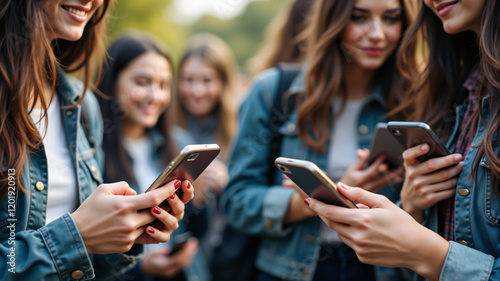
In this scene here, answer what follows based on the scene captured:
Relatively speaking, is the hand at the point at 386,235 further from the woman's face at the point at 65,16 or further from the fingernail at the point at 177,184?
the woman's face at the point at 65,16

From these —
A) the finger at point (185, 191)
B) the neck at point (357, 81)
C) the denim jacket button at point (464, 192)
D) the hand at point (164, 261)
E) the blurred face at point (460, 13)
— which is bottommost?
the hand at point (164, 261)

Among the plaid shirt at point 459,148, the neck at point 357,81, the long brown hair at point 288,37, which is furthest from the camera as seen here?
the long brown hair at point 288,37

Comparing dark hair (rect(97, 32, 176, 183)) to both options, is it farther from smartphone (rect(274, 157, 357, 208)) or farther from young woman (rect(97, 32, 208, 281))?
smartphone (rect(274, 157, 357, 208))

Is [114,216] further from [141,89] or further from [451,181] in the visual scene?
[141,89]

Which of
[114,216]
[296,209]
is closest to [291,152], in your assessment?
[296,209]

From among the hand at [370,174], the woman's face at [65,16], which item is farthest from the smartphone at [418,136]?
the woman's face at [65,16]

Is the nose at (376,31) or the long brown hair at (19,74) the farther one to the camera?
the nose at (376,31)

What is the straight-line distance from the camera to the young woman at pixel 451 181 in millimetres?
1521

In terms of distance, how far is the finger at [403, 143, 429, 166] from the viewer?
172 centimetres

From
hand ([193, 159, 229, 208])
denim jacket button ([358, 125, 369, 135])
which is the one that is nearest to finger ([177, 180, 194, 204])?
denim jacket button ([358, 125, 369, 135])

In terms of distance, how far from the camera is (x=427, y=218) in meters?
1.92

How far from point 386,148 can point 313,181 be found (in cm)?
72

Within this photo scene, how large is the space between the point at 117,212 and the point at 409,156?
115cm

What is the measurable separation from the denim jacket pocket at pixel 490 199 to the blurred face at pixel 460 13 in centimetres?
57
